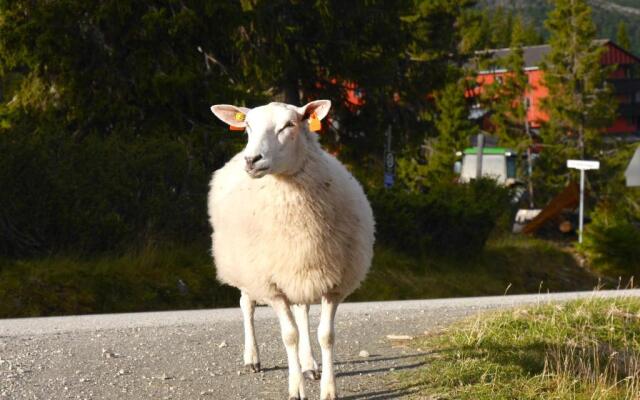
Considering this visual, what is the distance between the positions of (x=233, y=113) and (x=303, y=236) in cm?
113

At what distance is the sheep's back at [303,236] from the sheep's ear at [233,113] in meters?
0.46

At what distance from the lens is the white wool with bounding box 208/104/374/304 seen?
8391mm

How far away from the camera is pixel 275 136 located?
8.20 meters

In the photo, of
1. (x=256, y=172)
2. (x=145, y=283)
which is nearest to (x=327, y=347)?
(x=256, y=172)

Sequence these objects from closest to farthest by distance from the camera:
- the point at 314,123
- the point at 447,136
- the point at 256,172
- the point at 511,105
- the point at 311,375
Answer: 1. the point at 256,172
2. the point at 314,123
3. the point at 311,375
4. the point at 447,136
5. the point at 511,105

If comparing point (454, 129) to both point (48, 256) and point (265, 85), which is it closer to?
point (265, 85)

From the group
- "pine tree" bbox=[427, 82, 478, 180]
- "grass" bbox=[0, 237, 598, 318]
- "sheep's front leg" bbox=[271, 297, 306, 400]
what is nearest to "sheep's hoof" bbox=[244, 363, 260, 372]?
"sheep's front leg" bbox=[271, 297, 306, 400]

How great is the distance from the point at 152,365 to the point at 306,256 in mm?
2302

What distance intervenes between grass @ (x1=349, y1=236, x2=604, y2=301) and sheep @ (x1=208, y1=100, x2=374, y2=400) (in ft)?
41.3

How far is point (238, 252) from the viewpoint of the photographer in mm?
8891

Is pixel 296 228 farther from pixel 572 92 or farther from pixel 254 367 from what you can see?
pixel 572 92

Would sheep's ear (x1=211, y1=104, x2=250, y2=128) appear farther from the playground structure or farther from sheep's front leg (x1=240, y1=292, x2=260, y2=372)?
the playground structure

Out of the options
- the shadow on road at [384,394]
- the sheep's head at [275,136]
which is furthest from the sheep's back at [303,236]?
the shadow on road at [384,394]

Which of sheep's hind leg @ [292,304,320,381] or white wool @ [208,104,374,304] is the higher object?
white wool @ [208,104,374,304]
